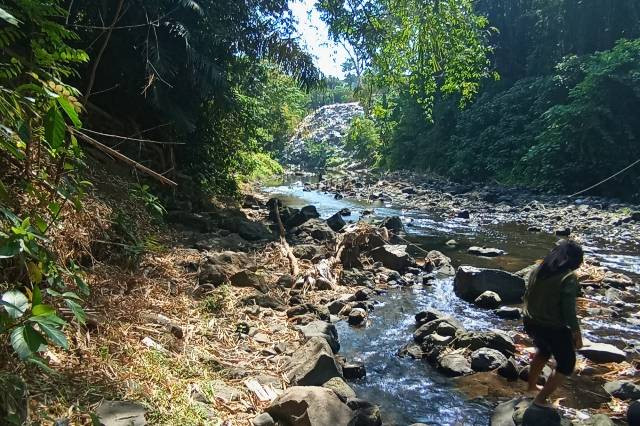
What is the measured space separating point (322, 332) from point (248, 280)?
150cm

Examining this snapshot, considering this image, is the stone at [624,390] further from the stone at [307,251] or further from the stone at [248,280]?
the stone at [307,251]

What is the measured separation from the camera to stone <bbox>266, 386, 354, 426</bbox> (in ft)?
11.5

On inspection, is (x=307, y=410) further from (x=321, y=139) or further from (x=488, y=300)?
(x=321, y=139)

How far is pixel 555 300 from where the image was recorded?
4551mm

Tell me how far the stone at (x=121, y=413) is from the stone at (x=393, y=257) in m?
7.98

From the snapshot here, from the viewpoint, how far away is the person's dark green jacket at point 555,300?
4.47 metres

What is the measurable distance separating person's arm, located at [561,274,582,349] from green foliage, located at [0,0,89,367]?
405 centimetres

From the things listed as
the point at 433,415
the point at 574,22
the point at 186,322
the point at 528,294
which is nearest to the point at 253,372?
the point at 186,322

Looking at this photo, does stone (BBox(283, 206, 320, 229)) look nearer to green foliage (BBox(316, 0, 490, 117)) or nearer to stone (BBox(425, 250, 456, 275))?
stone (BBox(425, 250, 456, 275))

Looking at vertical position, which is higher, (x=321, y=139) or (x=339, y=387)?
(x=321, y=139)

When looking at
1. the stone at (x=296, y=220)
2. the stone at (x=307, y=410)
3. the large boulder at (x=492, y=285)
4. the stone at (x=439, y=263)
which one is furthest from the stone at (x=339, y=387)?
the stone at (x=296, y=220)

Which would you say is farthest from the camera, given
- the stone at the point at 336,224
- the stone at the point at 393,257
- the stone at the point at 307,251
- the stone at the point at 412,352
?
the stone at the point at 336,224

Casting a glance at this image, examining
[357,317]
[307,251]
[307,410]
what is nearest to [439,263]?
[307,251]

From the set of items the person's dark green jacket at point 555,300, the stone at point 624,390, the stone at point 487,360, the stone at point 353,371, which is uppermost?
the person's dark green jacket at point 555,300
